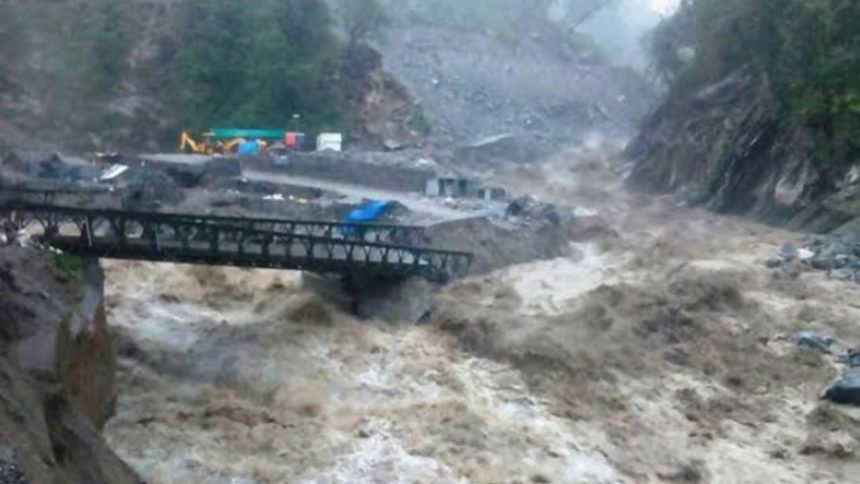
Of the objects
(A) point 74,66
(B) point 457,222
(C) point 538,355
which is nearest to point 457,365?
(C) point 538,355

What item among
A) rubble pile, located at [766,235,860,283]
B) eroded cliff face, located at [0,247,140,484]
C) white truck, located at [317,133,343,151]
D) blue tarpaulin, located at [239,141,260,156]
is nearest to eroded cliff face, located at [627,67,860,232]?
rubble pile, located at [766,235,860,283]

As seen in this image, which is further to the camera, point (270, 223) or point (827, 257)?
point (827, 257)

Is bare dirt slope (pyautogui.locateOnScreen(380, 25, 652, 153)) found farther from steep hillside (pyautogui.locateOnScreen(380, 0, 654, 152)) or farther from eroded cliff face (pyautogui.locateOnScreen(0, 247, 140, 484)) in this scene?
eroded cliff face (pyautogui.locateOnScreen(0, 247, 140, 484))

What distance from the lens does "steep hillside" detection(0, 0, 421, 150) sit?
50.3m

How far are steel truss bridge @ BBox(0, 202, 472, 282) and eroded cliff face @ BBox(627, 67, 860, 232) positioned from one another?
61.0 ft

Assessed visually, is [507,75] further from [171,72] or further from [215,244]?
[215,244]

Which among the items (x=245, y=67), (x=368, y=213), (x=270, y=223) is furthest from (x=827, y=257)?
(x=245, y=67)

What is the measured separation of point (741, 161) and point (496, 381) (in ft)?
94.7

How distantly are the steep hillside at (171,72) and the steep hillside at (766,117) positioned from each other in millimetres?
14935

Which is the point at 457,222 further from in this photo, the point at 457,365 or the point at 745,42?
the point at 745,42

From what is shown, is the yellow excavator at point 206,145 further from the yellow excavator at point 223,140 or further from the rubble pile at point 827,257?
the rubble pile at point 827,257

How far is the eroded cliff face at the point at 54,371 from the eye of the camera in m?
11.1

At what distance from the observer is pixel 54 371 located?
14656 millimetres

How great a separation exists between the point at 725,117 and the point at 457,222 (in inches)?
936
